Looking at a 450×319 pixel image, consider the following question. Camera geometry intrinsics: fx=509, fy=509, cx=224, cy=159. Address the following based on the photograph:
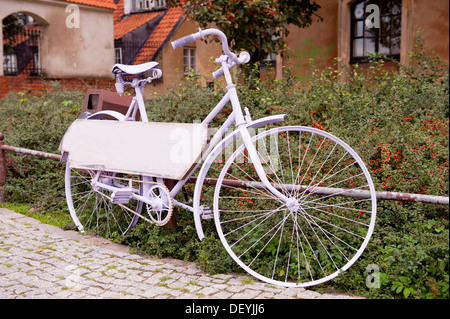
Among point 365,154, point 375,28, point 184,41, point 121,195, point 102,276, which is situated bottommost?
point 102,276

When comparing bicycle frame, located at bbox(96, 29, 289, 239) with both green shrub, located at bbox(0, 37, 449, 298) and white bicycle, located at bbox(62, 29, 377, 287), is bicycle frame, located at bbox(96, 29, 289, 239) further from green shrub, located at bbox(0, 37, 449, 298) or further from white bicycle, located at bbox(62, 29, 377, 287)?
green shrub, located at bbox(0, 37, 449, 298)

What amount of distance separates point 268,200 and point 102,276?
141 cm

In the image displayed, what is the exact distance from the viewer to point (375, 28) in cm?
1278

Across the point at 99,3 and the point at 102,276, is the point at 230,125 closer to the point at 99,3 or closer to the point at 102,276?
the point at 102,276

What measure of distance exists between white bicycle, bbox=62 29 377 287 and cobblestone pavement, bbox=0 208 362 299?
20 cm

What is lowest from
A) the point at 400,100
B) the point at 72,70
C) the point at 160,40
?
the point at 400,100

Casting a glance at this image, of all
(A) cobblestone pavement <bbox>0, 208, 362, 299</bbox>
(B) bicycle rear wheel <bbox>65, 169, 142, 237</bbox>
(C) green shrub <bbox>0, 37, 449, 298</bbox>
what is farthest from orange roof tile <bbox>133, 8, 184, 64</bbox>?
(A) cobblestone pavement <bbox>0, 208, 362, 299</bbox>

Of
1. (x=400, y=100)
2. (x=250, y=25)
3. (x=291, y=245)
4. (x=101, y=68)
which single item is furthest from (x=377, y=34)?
(x=291, y=245)

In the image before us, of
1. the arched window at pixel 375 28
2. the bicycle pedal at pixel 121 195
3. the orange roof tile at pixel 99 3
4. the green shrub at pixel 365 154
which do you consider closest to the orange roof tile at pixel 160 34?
the orange roof tile at pixel 99 3

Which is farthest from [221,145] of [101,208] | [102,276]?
[101,208]

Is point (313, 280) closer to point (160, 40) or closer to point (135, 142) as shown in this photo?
point (135, 142)

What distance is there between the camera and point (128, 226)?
16.0 feet

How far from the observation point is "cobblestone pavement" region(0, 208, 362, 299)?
348 centimetres

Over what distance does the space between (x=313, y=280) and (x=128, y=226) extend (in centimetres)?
206
